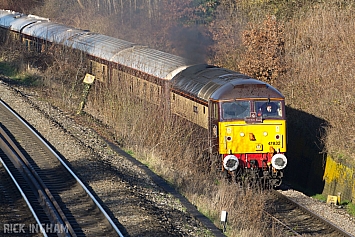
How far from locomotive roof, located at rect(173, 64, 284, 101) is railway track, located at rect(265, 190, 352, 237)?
2.53 m

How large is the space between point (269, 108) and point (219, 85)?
1.25 metres

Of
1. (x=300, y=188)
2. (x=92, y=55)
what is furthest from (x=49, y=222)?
(x=92, y=55)

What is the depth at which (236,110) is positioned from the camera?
13.5m

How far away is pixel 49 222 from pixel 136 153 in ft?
17.9

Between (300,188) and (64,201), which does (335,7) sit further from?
(64,201)

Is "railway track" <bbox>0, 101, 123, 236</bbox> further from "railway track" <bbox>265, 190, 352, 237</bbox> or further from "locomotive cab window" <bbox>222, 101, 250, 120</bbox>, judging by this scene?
"locomotive cab window" <bbox>222, 101, 250, 120</bbox>

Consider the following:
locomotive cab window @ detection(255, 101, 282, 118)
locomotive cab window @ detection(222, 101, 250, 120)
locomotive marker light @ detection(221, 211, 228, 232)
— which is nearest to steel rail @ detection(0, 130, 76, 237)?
locomotive marker light @ detection(221, 211, 228, 232)

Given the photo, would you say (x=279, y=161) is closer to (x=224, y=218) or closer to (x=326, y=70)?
(x=224, y=218)

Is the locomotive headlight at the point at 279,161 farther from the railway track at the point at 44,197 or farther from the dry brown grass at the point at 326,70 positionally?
the railway track at the point at 44,197

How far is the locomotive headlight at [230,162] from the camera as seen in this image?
1334 cm

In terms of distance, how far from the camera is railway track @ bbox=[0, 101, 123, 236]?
9.09 metres

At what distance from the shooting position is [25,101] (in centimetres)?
1961

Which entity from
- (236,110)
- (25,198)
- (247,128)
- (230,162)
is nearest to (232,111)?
(236,110)

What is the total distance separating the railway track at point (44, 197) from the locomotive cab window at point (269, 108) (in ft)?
14.5
